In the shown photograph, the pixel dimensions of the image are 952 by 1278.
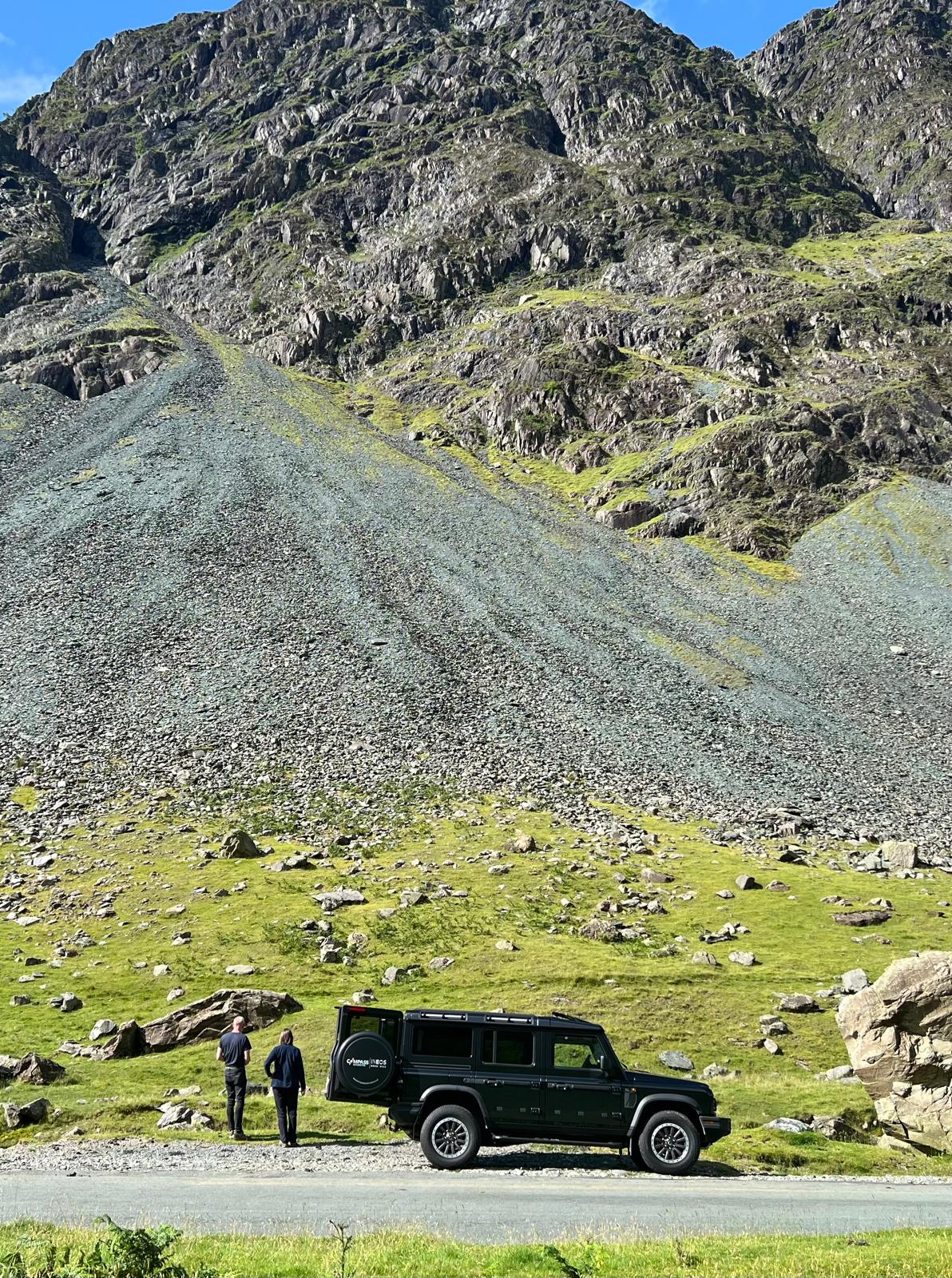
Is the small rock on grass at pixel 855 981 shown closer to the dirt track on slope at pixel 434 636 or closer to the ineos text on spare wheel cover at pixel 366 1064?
the ineos text on spare wheel cover at pixel 366 1064

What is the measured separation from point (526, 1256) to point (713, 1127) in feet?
24.0

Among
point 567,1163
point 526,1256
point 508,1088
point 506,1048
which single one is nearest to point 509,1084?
point 508,1088

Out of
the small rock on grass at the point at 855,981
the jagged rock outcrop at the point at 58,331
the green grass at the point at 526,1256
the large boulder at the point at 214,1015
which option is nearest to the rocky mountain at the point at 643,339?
the jagged rock outcrop at the point at 58,331

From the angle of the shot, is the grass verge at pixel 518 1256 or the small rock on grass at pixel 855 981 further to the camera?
the small rock on grass at pixel 855 981

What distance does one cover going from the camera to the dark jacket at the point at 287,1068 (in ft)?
61.9

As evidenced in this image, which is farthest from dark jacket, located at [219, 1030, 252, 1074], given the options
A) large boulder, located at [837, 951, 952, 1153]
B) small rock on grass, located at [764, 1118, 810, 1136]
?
large boulder, located at [837, 951, 952, 1153]

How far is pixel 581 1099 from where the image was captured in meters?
17.1

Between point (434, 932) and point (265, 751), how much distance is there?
70.0 ft

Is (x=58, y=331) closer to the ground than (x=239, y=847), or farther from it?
farther from it

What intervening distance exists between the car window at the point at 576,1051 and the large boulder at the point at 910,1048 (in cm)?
871

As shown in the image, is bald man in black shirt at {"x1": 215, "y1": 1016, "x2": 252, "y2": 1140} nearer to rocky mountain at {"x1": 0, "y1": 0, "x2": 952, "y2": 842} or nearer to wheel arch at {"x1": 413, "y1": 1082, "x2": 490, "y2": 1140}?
wheel arch at {"x1": 413, "y1": 1082, "x2": 490, "y2": 1140}

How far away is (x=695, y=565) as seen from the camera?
100 m

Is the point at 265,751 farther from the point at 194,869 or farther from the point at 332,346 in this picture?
the point at 332,346

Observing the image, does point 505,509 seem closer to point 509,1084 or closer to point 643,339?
point 643,339
